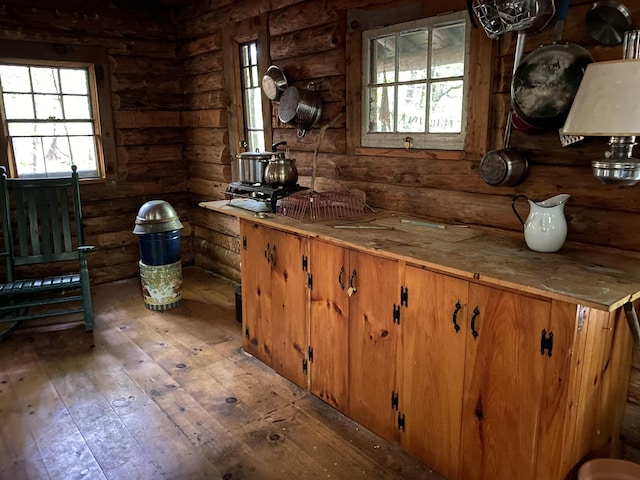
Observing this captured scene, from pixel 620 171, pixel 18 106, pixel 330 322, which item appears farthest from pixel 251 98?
pixel 620 171

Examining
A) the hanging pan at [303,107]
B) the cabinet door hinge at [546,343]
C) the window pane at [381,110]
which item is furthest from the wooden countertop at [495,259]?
the hanging pan at [303,107]

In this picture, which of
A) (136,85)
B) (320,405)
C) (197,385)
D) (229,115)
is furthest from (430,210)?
(136,85)

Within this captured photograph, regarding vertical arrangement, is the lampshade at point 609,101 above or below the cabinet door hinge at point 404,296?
above

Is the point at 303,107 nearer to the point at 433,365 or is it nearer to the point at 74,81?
the point at 433,365

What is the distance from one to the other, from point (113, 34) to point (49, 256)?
6.41 feet

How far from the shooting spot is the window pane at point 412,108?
2486 mm

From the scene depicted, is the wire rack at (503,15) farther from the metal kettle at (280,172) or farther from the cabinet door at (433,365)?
the metal kettle at (280,172)

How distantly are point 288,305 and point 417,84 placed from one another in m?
1.30

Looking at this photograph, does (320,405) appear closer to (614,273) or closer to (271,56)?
(614,273)

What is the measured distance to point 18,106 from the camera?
152 inches

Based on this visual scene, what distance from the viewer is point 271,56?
11.2 ft

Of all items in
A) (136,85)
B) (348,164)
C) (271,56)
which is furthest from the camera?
(136,85)

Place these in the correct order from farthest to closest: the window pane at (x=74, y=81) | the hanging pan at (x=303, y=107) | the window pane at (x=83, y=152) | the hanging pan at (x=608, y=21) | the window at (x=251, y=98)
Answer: the window pane at (x=83, y=152) < the window pane at (x=74, y=81) < the window at (x=251, y=98) < the hanging pan at (x=303, y=107) < the hanging pan at (x=608, y=21)

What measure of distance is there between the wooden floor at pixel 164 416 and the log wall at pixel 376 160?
1.12m
